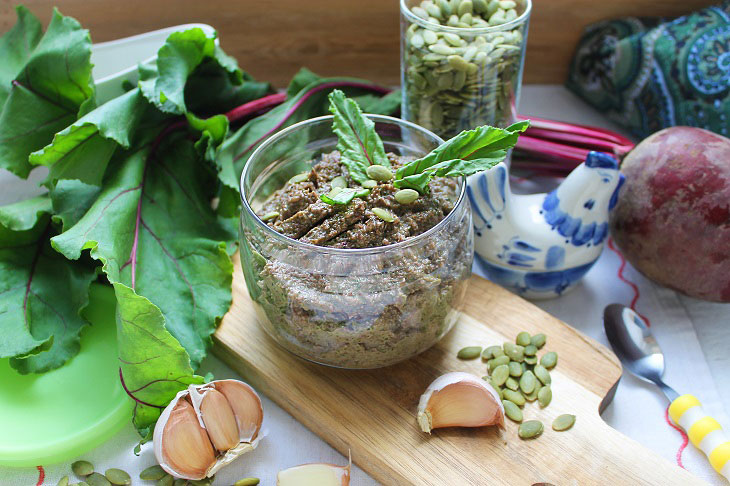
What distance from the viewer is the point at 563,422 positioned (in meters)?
1.00

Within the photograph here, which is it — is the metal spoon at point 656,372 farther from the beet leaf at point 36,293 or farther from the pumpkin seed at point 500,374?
the beet leaf at point 36,293

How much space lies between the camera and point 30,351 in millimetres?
1048

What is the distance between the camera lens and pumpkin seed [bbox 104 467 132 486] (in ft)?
3.25

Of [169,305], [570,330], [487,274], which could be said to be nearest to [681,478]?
[570,330]

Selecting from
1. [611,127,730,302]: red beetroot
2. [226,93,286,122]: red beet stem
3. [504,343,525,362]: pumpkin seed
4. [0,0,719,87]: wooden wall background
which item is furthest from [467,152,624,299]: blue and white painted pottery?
[0,0,719,87]: wooden wall background

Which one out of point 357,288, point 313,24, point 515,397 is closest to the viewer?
point 357,288

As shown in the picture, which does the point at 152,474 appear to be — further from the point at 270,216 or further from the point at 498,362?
the point at 498,362

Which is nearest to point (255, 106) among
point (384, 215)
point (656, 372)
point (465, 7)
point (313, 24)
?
point (313, 24)

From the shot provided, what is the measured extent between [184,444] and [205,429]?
0.11 ft

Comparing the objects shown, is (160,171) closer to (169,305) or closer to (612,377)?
(169,305)

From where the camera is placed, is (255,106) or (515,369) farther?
(255,106)

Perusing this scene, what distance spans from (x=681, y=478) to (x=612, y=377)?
18 cm

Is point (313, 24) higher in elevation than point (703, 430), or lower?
higher

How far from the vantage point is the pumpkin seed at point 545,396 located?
1029mm
